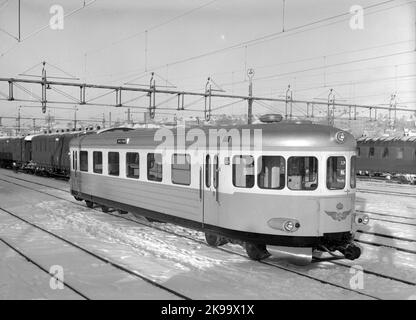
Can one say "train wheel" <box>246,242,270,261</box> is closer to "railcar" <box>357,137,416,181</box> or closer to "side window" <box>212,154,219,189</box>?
"side window" <box>212,154,219,189</box>

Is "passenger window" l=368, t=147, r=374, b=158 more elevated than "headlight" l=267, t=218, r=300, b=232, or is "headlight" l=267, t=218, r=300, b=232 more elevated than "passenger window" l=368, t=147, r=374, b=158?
"passenger window" l=368, t=147, r=374, b=158

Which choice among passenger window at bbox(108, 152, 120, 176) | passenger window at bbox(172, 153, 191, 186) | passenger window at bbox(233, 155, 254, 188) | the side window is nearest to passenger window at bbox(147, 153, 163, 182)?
passenger window at bbox(172, 153, 191, 186)

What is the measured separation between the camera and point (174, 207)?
10.9 metres

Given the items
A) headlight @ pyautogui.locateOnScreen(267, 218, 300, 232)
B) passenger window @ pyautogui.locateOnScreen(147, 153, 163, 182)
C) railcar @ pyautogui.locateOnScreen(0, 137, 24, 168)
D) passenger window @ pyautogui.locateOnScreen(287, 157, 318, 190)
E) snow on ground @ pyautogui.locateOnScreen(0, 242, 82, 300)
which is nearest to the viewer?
snow on ground @ pyautogui.locateOnScreen(0, 242, 82, 300)

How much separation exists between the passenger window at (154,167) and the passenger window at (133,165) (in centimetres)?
62

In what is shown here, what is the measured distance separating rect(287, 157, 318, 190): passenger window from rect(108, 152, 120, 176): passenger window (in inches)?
247

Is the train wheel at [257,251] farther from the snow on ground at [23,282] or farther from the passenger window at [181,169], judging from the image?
the snow on ground at [23,282]

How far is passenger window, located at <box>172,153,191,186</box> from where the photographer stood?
33.7 ft

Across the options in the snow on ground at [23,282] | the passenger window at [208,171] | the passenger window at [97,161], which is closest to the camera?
the snow on ground at [23,282]

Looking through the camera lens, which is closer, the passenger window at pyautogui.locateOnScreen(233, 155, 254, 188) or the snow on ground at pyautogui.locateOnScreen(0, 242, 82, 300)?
the snow on ground at pyautogui.locateOnScreen(0, 242, 82, 300)

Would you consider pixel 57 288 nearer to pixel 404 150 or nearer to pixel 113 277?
pixel 113 277

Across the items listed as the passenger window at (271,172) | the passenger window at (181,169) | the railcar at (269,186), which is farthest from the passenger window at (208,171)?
the passenger window at (271,172)

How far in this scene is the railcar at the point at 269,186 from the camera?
27.8 feet
